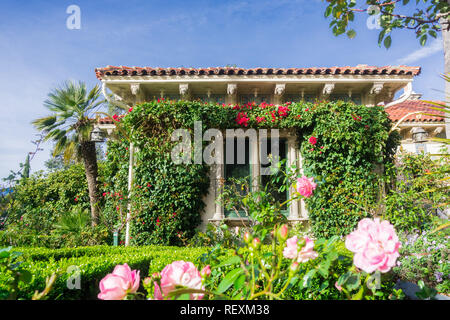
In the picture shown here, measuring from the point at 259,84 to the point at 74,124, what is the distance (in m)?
6.61

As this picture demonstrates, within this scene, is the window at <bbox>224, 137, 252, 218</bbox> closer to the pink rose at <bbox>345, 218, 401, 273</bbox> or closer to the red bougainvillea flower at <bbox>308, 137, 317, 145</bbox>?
the red bougainvillea flower at <bbox>308, 137, 317, 145</bbox>

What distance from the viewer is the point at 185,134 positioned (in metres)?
6.37

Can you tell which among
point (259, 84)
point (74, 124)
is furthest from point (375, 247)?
point (74, 124)

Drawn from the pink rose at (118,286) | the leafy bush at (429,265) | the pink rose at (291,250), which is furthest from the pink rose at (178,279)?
the leafy bush at (429,265)

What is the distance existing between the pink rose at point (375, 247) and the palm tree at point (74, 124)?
8812 mm

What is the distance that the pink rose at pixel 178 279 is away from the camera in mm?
880

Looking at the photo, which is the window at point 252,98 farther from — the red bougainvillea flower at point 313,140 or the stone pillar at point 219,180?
the red bougainvillea flower at point 313,140

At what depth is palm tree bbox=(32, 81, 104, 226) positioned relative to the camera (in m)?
8.54

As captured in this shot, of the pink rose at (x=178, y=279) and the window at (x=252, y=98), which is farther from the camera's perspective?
the window at (x=252, y=98)

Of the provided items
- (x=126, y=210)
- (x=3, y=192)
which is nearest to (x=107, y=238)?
(x=126, y=210)

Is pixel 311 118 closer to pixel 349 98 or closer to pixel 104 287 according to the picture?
pixel 349 98
